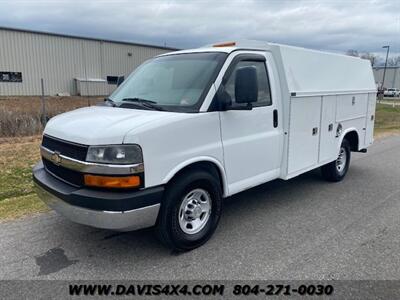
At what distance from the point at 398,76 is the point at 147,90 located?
92828mm

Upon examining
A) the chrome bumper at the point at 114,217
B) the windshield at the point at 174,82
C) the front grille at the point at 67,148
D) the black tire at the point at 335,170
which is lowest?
the black tire at the point at 335,170

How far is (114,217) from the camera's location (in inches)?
125

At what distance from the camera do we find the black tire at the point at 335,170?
6.36 meters

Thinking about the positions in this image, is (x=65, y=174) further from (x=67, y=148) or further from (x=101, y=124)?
(x=101, y=124)

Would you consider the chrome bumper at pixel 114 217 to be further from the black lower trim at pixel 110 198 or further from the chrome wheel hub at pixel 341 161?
the chrome wheel hub at pixel 341 161

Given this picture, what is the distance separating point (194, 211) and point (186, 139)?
2.79 feet

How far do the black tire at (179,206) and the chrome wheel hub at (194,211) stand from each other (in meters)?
Answer: 0.04

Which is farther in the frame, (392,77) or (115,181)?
(392,77)

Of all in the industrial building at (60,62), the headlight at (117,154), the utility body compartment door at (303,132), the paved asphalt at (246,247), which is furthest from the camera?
the industrial building at (60,62)

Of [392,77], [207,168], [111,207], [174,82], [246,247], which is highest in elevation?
[392,77]

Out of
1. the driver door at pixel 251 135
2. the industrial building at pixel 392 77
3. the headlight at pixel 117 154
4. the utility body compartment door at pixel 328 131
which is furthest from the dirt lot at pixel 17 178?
the industrial building at pixel 392 77

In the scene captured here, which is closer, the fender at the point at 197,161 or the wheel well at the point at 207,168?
the fender at the point at 197,161

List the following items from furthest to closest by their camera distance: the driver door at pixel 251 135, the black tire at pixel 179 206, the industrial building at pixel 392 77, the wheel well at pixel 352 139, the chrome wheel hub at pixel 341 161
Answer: the industrial building at pixel 392 77, the wheel well at pixel 352 139, the chrome wheel hub at pixel 341 161, the driver door at pixel 251 135, the black tire at pixel 179 206

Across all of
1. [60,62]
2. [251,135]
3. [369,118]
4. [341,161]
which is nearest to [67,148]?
[251,135]
